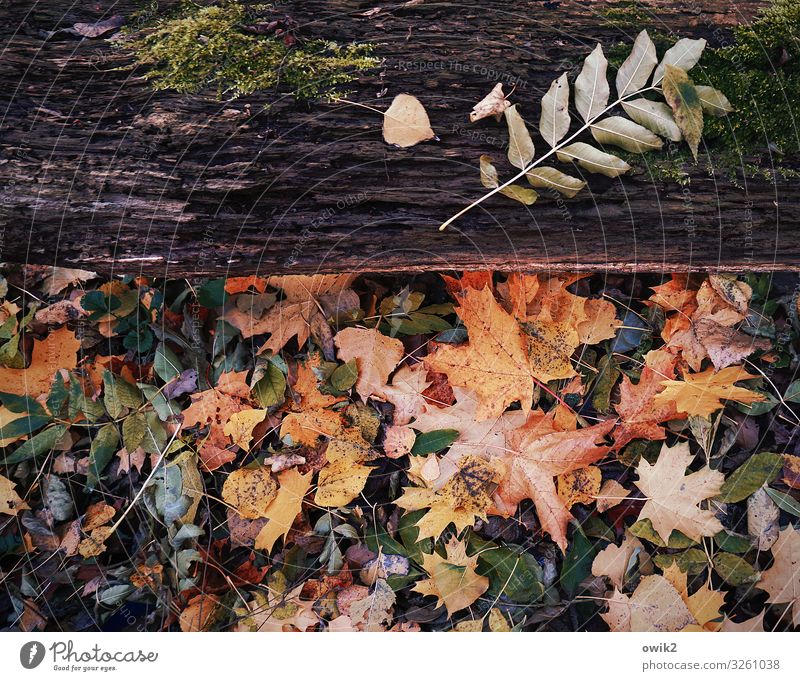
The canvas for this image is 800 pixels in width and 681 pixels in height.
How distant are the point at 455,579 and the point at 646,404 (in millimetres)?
799

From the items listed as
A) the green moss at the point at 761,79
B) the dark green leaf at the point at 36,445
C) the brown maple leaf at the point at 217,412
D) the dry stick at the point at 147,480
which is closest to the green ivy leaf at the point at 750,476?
the green moss at the point at 761,79

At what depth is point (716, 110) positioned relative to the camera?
135cm

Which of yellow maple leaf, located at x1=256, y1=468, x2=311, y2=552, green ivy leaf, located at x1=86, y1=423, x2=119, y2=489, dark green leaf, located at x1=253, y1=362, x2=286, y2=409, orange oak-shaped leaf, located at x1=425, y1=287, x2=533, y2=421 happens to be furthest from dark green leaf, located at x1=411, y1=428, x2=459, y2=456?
→ green ivy leaf, located at x1=86, y1=423, x2=119, y2=489

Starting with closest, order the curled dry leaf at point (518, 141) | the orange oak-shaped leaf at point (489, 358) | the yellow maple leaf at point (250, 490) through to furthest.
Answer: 1. the curled dry leaf at point (518, 141)
2. the orange oak-shaped leaf at point (489, 358)
3. the yellow maple leaf at point (250, 490)

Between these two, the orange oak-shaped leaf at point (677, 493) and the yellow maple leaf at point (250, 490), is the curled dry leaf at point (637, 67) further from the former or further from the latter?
the yellow maple leaf at point (250, 490)

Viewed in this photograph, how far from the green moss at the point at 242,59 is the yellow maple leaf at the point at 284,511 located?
111cm

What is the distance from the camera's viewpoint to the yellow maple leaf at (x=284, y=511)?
5.52 feet

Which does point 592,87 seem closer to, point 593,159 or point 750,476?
point 593,159

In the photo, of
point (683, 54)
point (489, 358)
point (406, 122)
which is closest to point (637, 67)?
point (683, 54)

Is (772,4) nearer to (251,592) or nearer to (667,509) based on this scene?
(667,509)

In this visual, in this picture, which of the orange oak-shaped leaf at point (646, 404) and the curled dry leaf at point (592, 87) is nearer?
the curled dry leaf at point (592, 87)

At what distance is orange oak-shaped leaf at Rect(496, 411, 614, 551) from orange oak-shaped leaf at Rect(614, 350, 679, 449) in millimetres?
64

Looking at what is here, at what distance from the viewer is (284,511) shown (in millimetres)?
1685

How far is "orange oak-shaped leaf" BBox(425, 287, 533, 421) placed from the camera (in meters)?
1.60
